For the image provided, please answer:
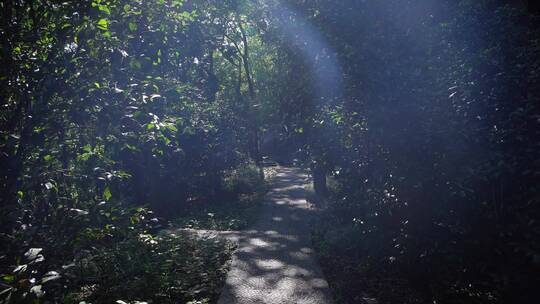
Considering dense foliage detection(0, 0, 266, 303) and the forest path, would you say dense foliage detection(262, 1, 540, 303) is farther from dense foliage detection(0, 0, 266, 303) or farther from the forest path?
dense foliage detection(0, 0, 266, 303)

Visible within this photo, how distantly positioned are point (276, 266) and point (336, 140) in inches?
98.8

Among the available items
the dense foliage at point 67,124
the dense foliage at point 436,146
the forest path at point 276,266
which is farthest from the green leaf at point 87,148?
the dense foliage at point 436,146

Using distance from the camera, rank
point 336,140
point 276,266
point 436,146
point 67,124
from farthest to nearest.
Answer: point 276,266 < point 336,140 < point 436,146 < point 67,124

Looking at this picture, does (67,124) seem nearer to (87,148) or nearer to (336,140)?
(87,148)

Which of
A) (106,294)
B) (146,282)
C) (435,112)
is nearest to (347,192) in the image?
(435,112)

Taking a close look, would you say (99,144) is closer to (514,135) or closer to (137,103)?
(137,103)

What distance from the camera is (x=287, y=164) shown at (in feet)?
117

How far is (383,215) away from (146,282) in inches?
138

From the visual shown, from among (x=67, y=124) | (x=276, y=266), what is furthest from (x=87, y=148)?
(x=276, y=266)

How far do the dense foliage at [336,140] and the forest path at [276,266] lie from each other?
0.34 meters

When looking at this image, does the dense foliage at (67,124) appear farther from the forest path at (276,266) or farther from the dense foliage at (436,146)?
the dense foliage at (436,146)

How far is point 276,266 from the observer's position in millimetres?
7926

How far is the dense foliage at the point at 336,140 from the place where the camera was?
3.24 meters

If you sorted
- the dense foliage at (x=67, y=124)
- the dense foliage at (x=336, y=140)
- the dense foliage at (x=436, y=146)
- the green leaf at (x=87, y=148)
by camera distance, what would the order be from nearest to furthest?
the dense foliage at (x=67, y=124) < the dense foliage at (x=336, y=140) < the green leaf at (x=87, y=148) < the dense foliage at (x=436, y=146)
